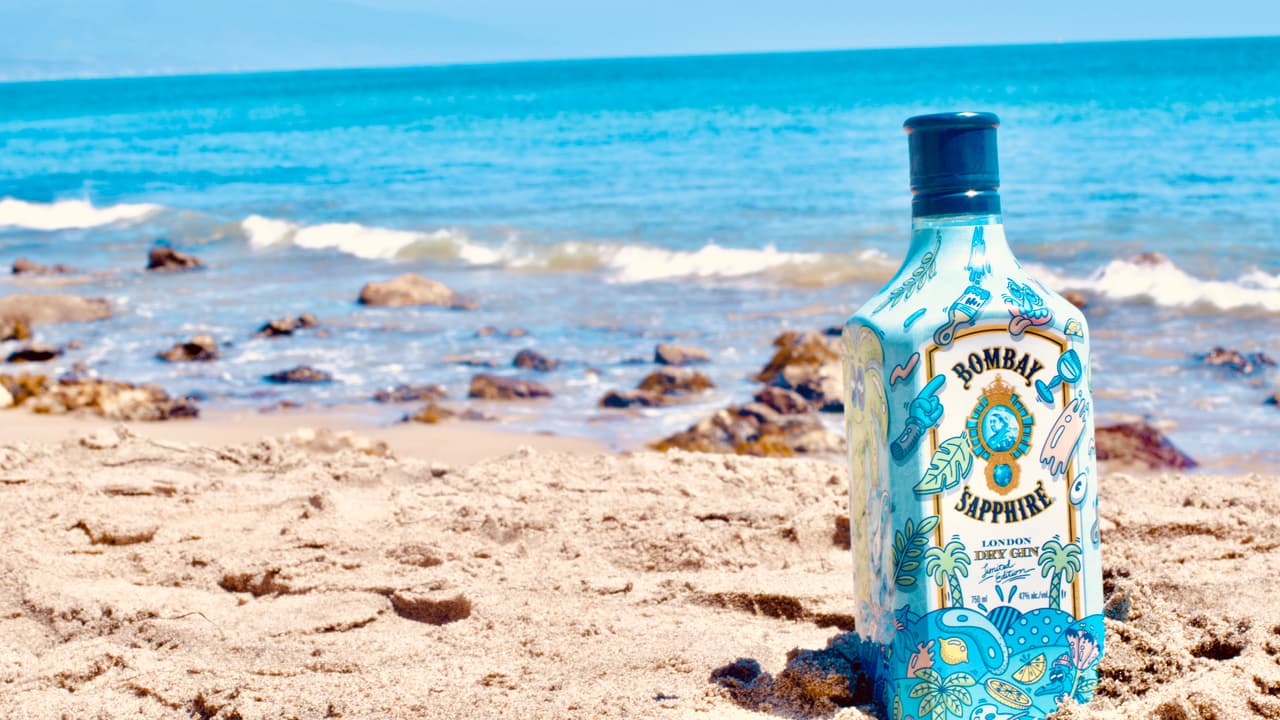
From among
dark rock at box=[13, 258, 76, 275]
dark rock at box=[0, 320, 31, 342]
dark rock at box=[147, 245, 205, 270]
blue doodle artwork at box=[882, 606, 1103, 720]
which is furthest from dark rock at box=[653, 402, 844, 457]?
dark rock at box=[13, 258, 76, 275]

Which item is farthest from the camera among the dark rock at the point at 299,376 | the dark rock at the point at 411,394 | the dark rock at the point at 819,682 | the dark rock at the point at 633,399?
the dark rock at the point at 299,376

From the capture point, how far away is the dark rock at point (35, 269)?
48.2 ft

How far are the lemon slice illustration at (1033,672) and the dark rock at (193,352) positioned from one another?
317 inches

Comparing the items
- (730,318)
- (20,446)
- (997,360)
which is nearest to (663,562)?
(997,360)

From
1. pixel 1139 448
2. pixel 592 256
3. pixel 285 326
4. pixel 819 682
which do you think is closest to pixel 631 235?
pixel 592 256

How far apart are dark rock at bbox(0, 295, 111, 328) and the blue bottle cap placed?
10.3 meters

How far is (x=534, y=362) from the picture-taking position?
28.7ft

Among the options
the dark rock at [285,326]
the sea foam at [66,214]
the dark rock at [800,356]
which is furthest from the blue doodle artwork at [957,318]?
the sea foam at [66,214]

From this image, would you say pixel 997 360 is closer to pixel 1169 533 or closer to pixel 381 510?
pixel 1169 533

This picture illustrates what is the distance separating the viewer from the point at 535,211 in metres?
19.6

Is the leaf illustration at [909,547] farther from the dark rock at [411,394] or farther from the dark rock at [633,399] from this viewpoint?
the dark rock at [411,394]

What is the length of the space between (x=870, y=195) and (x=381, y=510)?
16572 mm

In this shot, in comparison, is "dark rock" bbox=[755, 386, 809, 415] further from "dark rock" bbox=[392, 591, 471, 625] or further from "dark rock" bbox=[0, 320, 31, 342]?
"dark rock" bbox=[0, 320, 31, 342]

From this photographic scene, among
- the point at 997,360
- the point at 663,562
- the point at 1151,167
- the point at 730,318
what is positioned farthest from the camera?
the point at 1151,167
